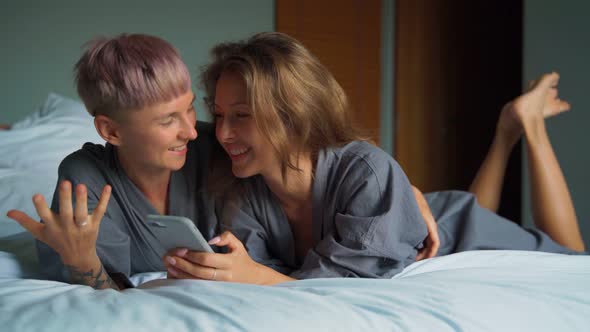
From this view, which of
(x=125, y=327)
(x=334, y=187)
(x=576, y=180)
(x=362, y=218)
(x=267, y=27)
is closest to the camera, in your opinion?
(x=125, y=327)

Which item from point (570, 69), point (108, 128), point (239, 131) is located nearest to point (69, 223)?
point (108, 128)

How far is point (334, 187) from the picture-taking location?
1.34 metres

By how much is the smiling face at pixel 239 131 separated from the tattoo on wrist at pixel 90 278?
13.3 inches

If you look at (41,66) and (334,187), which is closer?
(334,187)

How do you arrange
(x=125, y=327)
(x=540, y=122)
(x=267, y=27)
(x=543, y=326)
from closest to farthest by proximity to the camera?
(x=125, y=327) < (x=543, y=326) < (x=540, y=122) < (x=267, y=27)

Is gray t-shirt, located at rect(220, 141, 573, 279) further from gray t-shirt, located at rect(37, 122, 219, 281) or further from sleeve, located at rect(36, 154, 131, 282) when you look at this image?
sleeve, located at rect(36, 154, 131, 282)

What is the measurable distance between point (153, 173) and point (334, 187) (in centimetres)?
41

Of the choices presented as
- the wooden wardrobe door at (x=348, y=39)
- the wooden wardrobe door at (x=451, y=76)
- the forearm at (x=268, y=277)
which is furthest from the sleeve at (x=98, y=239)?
the wooden wardrobe door at (x=451, y=76)

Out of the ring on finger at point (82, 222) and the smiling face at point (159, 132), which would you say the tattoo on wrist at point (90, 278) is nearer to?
the ring on finger at point (82, 222)

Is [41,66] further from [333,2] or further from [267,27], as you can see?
[333,2]

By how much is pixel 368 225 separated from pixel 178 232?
0.38 m

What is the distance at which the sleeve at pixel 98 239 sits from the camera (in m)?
1.25

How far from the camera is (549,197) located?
1.93 metres

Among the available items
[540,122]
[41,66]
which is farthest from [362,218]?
[41,66]
